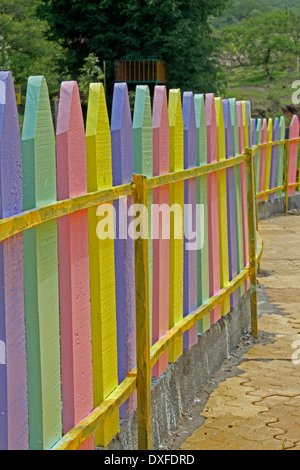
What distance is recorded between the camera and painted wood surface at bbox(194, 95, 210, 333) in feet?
17.0

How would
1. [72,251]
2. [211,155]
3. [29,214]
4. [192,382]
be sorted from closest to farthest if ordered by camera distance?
[29,214]
[72,251]
[192,382]
[211,155]

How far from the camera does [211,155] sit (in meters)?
5.48

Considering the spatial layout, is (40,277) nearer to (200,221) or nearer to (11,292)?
(11,292)

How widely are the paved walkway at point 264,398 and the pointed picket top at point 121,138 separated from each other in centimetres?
145

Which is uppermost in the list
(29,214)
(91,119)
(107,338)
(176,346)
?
(91,119)

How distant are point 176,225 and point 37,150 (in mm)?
1943

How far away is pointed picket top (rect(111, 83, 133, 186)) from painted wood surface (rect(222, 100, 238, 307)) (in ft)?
7.67

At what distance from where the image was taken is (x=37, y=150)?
2.75 m

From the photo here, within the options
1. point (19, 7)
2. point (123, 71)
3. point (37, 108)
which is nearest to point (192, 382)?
point (37, 108)

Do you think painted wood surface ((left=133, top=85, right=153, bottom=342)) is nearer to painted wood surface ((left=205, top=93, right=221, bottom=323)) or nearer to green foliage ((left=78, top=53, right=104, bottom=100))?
painted wood surface ((left=205, top=93, right=221, bottom=323))

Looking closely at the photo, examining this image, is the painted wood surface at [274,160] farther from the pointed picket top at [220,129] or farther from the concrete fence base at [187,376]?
the pointed picket top at [220,129]

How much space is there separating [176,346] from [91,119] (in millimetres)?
1646
